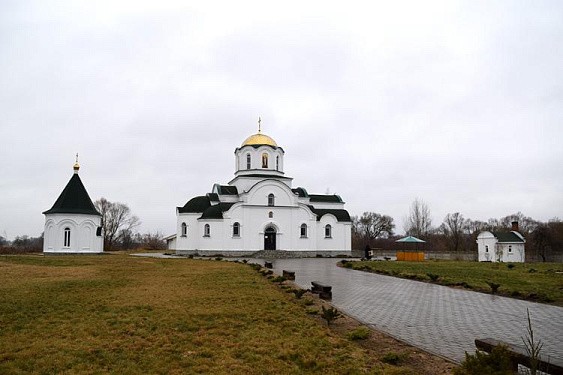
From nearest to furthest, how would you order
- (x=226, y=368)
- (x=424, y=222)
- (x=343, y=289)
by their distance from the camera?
(x=226, y=368), (x=343, y=289), (x=424, y=222)

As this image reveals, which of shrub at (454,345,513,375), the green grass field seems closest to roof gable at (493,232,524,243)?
the green grass field

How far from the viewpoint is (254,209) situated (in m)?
43.6

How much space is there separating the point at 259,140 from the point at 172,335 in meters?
39.0

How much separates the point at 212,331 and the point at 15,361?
3.23m

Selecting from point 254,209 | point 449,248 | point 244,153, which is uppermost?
point 244,153

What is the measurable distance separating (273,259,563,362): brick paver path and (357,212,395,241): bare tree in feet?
237

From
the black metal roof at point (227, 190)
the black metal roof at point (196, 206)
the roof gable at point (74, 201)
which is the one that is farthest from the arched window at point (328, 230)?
the roof gable at point (74, 201)

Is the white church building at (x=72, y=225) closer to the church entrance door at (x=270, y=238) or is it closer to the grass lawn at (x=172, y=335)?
the church entrance door at (x=270, y=238)

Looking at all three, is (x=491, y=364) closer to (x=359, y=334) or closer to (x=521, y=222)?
(x=359, y=334)

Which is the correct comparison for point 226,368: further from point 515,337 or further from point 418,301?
point 418,301

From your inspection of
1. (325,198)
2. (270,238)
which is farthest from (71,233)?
(325,198)

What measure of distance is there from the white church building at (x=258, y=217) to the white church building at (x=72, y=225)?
833 cm

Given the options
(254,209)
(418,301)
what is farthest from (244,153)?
(418,301)

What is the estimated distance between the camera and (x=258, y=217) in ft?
143
